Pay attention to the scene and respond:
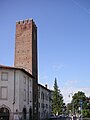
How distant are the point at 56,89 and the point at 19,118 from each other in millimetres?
66691

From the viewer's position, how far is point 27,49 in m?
58.5

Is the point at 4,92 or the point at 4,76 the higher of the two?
the point at 4,76

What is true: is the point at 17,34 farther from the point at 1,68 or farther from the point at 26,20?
the point at 1,68

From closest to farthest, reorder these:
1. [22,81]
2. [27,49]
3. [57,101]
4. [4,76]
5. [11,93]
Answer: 1. [11,93]
2. [4,76]
3. [22,81]
4. [27,49]
5. [57,101]


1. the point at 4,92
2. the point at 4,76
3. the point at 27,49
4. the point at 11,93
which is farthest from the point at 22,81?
the point at 27,49

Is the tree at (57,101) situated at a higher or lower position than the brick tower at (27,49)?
lower

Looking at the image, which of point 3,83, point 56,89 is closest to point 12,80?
point 3,83

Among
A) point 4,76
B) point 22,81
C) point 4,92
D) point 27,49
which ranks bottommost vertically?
point 4,92

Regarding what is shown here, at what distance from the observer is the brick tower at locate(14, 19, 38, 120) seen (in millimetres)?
57812

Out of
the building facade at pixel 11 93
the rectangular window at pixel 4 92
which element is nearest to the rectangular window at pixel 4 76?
the building facade at pixel 11 93

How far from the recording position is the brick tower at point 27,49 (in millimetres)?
57812

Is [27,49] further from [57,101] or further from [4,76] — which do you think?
[57,101]

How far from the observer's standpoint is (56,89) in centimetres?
11106

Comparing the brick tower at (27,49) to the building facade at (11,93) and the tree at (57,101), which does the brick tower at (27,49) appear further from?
the tree at (57,101)
